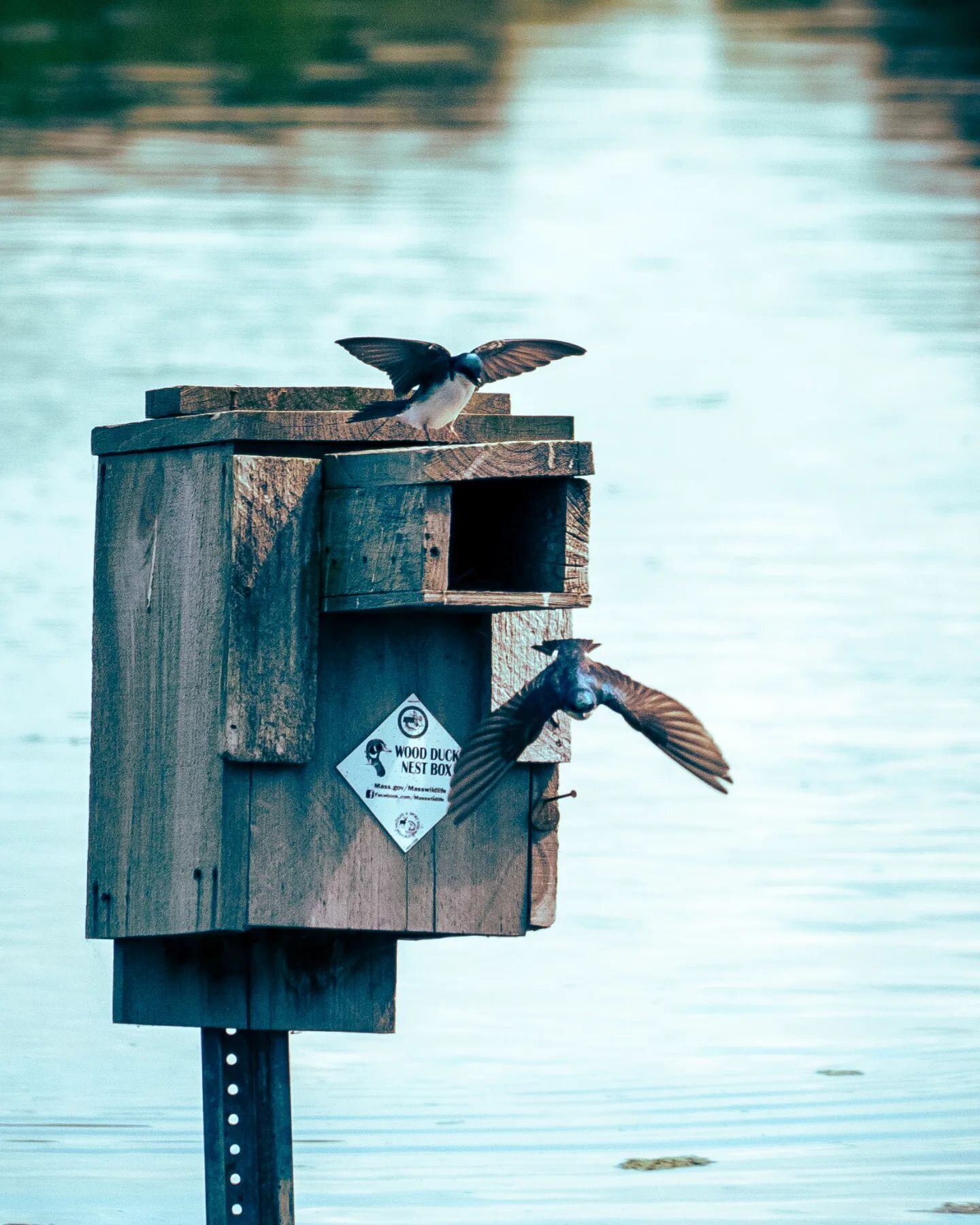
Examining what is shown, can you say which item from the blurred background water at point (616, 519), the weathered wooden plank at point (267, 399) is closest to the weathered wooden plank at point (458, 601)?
the weathered wooden plank at point (267, 399)

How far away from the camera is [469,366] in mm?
4070

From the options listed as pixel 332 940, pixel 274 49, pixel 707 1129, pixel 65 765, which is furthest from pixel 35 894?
pixel 274 49

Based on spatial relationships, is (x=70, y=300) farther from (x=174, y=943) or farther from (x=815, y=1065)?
(x=174, y=943)

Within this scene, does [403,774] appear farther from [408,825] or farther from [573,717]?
[573,717]

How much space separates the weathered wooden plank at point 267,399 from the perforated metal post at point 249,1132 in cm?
96

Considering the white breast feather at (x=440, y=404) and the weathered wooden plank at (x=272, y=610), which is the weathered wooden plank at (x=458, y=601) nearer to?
the weathered wooden plank at (x=272, y=610)

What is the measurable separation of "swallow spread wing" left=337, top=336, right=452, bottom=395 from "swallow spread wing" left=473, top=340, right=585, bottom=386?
94mm

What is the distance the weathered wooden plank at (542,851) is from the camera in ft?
13.9

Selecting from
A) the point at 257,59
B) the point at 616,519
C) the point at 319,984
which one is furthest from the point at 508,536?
the point at 257,59

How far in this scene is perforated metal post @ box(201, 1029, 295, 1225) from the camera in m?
4.29

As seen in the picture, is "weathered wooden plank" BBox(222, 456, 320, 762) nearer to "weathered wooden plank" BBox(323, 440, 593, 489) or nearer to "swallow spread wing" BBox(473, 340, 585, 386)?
"weathered wooden plank" BBox(323, 440, 593, 489)

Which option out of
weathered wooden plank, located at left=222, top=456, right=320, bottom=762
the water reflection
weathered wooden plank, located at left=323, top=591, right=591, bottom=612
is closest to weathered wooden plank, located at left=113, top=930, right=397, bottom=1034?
weathered wooden plank, located at left=222, top=456, right=320, bottom=762

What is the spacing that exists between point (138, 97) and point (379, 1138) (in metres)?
12.3

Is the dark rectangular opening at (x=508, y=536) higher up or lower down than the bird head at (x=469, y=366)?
lower down
